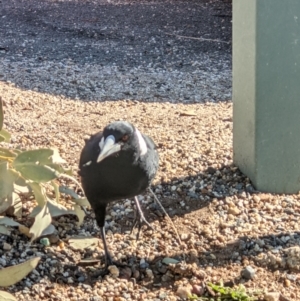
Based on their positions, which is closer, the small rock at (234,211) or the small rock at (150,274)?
the small rock at (150,274)

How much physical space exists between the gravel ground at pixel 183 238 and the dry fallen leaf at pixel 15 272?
22 cm

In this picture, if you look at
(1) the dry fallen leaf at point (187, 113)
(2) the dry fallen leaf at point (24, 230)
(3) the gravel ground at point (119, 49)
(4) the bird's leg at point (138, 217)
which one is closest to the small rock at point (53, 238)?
(2) the dry fallen leaf at point (24, 230)

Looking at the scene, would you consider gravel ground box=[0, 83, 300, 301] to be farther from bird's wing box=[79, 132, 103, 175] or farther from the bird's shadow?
bird's wing box=[79, 132, 103, 175]

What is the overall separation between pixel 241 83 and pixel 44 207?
1.18m

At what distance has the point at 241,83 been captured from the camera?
3.25 metres

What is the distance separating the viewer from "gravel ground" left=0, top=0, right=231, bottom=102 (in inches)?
219

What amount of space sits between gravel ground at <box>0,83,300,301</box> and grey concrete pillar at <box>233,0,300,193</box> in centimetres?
14

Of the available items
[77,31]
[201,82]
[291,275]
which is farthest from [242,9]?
[77,31]

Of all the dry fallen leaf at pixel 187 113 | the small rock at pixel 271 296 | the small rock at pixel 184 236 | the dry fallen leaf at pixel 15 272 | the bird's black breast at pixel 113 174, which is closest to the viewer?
the dry fallen leaf at pixel 15 272

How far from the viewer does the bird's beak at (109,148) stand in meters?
2.50

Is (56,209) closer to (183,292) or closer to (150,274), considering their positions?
(150,274)

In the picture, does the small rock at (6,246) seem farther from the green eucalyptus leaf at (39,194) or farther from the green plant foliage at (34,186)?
the green eucalyptus leaf at (39,194)

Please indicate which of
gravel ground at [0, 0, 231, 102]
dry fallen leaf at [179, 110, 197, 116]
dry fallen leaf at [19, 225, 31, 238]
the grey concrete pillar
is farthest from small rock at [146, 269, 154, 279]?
gravel ground at [0, 0, 231, 102]

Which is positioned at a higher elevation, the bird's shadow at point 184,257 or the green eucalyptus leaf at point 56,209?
the green eucalyptus leaf at point 56,209
